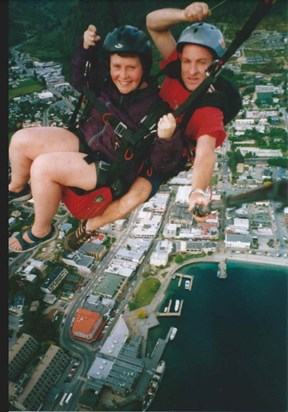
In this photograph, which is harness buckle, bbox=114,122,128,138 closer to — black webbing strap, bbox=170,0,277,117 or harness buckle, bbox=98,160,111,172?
harness buckle, bbox=98,160,111,172

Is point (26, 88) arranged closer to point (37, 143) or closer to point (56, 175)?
point (37, 143)

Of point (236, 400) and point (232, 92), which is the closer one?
point (232, 92)

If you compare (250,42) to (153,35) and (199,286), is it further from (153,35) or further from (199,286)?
(153,35)

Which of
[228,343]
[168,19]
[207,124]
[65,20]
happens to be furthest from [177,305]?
[65,20]

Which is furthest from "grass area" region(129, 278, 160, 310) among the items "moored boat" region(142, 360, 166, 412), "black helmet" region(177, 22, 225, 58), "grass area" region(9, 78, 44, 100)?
"grass area" region(9, 78, 44, 100)

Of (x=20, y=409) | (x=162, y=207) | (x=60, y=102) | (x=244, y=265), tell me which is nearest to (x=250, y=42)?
(x=60, y=102)

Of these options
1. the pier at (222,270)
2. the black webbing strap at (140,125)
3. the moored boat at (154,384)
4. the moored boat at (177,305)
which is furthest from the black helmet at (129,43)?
the pier at (222,270)
